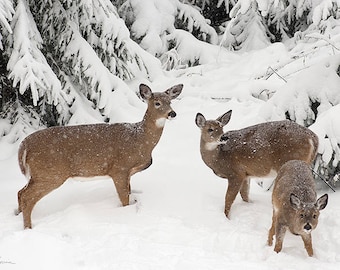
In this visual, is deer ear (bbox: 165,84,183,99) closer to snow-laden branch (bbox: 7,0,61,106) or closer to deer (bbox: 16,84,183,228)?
deer (bbox: 16,84,183,228)

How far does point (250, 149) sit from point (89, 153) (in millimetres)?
1908

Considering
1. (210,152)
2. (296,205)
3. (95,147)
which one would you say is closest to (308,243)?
(296,205)

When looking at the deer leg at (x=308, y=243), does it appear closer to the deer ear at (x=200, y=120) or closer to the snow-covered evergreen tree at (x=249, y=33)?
the deer ear at (x=200, y=120)

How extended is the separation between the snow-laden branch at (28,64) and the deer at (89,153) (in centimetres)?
86

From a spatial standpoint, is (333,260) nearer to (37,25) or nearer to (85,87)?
(85,87)

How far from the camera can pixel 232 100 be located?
10820 millimetres

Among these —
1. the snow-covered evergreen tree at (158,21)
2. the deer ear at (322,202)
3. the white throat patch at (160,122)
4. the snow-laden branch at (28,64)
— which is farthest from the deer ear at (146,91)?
the snow-covered evergreen tree at (158,21)

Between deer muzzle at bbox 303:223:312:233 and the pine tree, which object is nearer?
deer muzzle at bbox 303:223:312:233

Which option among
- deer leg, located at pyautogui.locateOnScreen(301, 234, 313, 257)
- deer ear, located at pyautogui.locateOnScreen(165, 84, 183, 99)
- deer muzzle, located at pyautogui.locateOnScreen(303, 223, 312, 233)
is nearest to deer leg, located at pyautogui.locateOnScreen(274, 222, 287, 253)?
deer leg, located at pyautogui.locateOnScreen(301, 234, 313, 257)

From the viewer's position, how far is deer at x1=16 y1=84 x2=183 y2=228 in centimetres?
645

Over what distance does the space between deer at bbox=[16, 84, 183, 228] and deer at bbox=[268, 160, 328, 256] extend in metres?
1.59

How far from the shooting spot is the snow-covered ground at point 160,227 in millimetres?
5191

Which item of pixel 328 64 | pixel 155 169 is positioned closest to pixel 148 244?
pixel 155 169

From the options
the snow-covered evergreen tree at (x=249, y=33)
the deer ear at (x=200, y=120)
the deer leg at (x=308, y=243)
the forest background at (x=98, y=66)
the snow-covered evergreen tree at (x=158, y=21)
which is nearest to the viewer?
the deer leg at (x=308, y=243)
